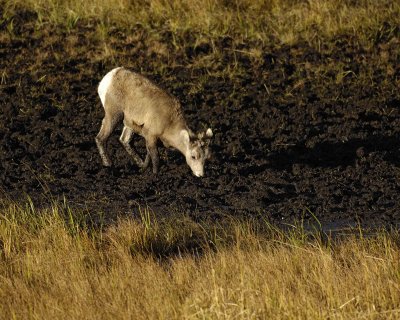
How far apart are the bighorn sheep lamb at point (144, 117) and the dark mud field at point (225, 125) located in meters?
0.31

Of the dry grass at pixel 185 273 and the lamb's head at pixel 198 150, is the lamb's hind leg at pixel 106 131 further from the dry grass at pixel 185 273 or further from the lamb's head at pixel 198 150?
the dry grass at pixel 185 273

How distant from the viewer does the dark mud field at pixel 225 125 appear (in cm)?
1321

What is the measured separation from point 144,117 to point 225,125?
1.92m

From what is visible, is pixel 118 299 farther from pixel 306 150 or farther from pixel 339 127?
pixel 339 127

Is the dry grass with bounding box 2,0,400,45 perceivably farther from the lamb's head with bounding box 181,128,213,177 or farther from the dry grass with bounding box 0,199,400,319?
the dry grass with bounding box 0,199,400,319

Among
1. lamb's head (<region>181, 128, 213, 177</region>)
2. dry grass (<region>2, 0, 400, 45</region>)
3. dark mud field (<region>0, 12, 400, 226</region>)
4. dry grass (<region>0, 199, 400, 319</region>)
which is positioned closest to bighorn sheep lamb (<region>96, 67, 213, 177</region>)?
lamb's head (<region>181, 128, 213, 177</region>)

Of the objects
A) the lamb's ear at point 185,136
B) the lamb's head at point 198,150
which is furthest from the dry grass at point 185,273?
the lamb's ear at point 185,136

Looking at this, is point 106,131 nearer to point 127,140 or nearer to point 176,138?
point 127,140

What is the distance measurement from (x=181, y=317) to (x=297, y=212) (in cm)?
459

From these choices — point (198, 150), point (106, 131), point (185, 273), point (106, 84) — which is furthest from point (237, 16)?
point (185, 273)

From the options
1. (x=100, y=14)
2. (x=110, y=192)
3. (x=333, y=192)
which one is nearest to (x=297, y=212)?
(x=333, y=192)

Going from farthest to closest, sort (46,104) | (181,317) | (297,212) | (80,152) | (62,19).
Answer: (62,19) < (46,104) < (80,152) < (297,212) < (181,317)

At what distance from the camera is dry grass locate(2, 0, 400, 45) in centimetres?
1947

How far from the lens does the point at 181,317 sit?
27.3ft
